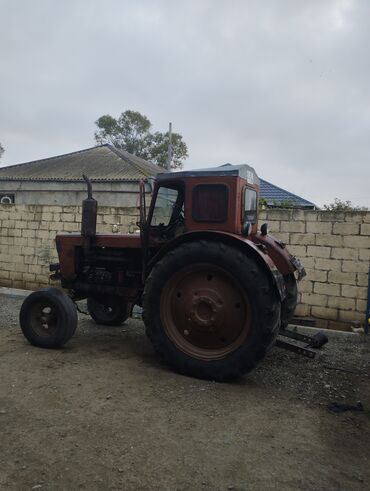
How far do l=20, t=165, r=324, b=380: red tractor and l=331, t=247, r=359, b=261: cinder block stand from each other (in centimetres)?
167

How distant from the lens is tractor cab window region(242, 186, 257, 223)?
14.2ft

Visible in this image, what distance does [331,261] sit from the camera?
634cm

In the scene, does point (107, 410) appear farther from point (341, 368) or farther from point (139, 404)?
point (341, 368)

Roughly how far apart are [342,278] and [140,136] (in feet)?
102

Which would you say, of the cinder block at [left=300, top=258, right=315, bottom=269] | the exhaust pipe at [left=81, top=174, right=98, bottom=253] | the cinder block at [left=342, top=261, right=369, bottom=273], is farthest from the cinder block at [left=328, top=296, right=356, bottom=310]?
the exhaust pipe at [left=81, top=174, right=98, bottom=253]

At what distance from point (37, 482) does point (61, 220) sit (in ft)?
21.5

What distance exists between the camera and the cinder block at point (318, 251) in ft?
20.9

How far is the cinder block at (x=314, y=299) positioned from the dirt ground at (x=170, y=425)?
1.73 m

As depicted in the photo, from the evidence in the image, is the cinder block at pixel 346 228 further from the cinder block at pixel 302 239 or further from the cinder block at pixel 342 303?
the cinder block at pixel 342 303

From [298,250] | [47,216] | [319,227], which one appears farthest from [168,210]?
[47,216]

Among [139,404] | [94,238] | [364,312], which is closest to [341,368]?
[364,312]

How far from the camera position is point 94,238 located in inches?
201

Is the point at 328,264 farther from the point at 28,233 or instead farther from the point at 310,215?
the point at 28,233

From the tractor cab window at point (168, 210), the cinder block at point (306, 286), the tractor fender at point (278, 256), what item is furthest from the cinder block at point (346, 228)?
the tractor cab window at point (168, 210)
